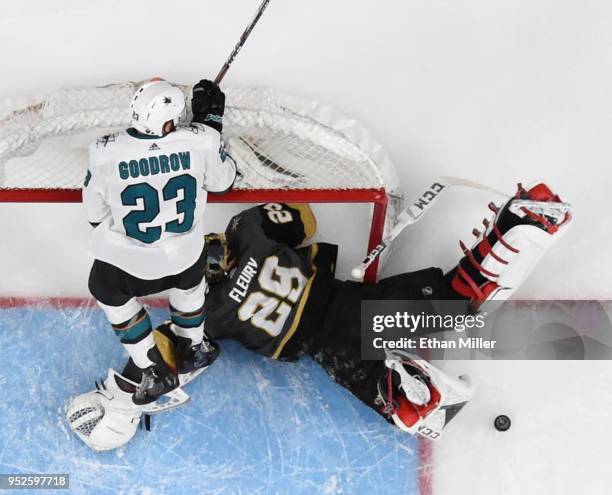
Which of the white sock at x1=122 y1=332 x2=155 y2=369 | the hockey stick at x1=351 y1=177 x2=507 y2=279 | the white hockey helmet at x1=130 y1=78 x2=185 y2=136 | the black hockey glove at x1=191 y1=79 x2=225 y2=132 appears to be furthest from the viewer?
the hockey stick at x1=351 y1=177 x2=507 y2=279

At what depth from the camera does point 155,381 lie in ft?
7.02

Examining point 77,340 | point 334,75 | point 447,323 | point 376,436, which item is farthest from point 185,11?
point 376,436

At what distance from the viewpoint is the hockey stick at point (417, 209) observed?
2207 mm

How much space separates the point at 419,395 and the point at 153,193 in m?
0.92

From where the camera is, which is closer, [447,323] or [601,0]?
[447,323]

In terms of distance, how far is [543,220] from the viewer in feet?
6.69

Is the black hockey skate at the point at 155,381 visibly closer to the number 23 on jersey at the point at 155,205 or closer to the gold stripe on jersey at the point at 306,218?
the number 23 on jersey at the point at 155,205

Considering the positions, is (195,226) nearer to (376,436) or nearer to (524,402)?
(376,436)

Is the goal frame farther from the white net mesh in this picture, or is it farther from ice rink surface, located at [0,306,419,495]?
ice rink surface, located at [0,306,419,495]

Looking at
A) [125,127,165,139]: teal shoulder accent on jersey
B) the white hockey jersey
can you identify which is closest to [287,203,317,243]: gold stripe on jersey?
the white hockey jersey

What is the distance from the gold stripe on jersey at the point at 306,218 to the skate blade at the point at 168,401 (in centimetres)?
60

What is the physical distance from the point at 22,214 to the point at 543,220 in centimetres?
162

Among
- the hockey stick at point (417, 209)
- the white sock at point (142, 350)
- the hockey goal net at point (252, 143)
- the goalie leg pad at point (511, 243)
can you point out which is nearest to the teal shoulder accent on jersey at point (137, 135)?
the hockey goal net at point (252, 143)

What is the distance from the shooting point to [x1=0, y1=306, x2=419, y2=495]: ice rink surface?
2.26 metres
